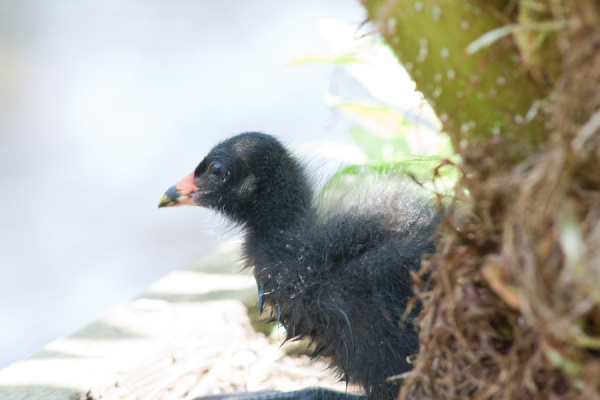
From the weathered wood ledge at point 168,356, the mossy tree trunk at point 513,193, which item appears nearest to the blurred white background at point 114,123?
the weathered wood ledge at point 168,356

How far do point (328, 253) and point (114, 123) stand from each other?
343cm

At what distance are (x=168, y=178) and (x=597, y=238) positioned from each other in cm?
370

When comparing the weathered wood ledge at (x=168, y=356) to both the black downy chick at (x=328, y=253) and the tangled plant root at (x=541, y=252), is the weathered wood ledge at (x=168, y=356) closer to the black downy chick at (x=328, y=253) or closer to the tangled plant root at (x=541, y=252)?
the black downy chick at (x=328, y=253)

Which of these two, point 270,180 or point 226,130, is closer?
point 270,180

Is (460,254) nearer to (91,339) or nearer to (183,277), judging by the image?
(91,339)

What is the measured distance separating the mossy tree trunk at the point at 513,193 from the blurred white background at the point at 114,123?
7.87 ft

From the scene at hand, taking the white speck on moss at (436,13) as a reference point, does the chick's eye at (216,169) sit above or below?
below

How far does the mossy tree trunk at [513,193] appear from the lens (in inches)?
23.1

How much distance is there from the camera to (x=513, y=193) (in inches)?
26.1

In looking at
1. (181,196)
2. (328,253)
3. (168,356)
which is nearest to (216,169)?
(181,196)

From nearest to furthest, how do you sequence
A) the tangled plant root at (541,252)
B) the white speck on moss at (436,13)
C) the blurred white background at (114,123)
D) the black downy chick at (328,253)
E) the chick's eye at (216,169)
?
the tangled plant root at (541,252)
the white speck on moss at (436,13)
the black downy chick at (328,253)
the chick's eye at (216,169)
the blurred white background at (114,123)

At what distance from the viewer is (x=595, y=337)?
1.90 ft

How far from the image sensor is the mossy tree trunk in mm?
587

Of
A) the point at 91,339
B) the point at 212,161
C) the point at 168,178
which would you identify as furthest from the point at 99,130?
the point at 212,161
